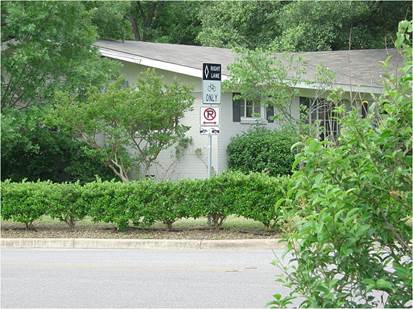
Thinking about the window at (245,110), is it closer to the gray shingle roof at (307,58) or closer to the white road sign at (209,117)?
the gray shingle roof at (307,58)

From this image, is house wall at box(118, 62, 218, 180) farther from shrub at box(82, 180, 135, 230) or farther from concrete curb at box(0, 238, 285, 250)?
concrete curb at box(0, 238, 285, 250)

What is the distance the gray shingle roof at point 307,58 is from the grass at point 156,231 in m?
8.20

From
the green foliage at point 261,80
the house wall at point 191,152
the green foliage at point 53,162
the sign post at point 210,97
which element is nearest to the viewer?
the sign post at point 210,97

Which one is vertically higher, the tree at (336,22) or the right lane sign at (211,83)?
the tree at (336,22)

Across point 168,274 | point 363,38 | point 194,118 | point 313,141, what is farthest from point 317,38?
point 313,141

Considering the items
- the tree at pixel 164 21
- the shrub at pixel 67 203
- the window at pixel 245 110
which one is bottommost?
the shrub at pixel 67 203

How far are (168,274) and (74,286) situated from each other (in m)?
1.47

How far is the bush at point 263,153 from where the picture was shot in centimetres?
2367

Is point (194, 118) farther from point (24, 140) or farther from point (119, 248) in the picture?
point (119, 248)

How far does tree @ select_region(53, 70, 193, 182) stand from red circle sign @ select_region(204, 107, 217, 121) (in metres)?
4.79

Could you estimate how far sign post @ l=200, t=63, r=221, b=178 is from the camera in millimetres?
15688

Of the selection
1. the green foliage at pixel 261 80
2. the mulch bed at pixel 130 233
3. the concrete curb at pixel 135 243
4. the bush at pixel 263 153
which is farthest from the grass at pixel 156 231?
the bush at pixel 263 153

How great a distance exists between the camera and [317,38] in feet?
109

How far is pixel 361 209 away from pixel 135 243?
11.5 meters
